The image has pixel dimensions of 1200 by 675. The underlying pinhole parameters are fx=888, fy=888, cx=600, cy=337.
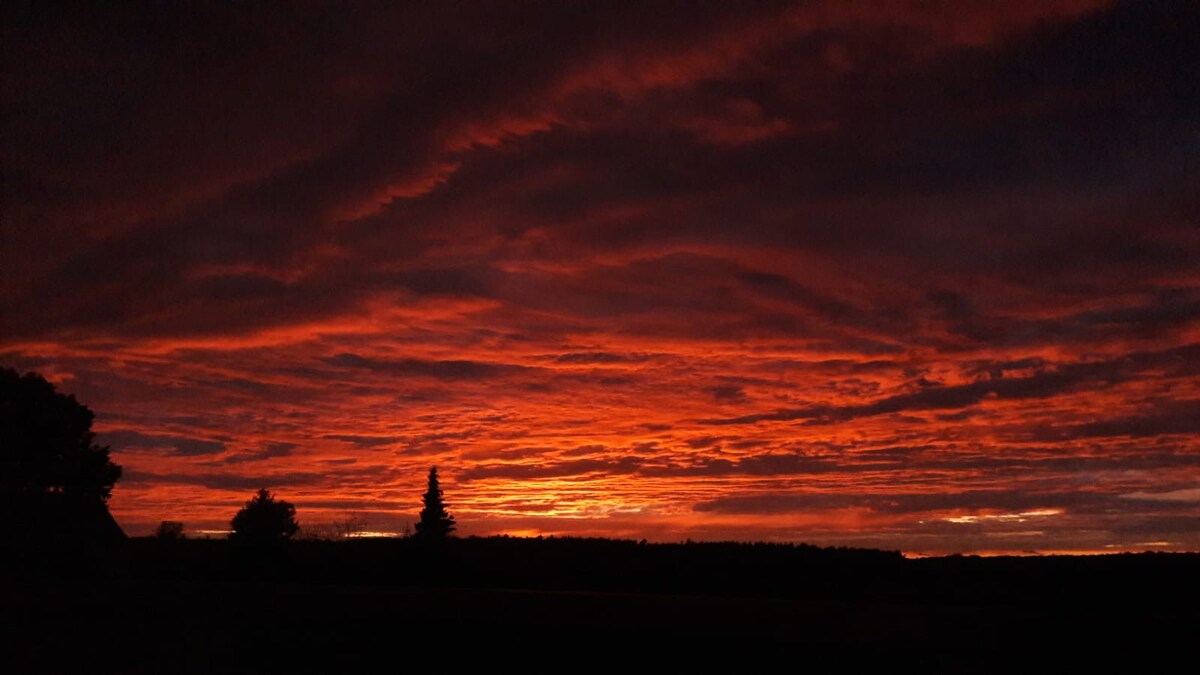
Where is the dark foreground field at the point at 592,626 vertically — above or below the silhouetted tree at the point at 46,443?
below

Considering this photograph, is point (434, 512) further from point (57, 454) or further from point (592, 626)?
point (592, 626)

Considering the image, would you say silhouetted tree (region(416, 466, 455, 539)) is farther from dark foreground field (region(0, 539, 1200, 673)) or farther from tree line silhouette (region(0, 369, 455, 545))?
dark foreground field (region(0, 539, 1200, 673))

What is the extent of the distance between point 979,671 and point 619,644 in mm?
4419

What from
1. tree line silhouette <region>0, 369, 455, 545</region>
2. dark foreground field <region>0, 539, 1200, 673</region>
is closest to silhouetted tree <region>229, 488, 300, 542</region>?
tree line silhouette <region>0, 369, 455, 545</region>

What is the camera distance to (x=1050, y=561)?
78.0ft

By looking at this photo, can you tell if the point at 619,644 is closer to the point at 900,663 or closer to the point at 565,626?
the point at 565,626

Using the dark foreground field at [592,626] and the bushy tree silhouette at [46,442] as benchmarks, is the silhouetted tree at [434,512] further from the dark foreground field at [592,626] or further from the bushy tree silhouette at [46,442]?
the dark foreground field at [592,626]

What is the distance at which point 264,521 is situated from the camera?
5569cm

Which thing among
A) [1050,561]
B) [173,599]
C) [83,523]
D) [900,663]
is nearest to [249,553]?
[83,523]

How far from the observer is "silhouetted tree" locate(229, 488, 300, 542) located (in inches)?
2023

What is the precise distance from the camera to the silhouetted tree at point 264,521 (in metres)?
51.4

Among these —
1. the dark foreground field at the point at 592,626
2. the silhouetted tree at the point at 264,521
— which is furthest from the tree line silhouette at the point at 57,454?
the dark foreground field at the point at 592,626

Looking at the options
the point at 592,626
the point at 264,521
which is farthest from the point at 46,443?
the point at 592,626

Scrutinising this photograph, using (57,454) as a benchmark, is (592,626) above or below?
below
